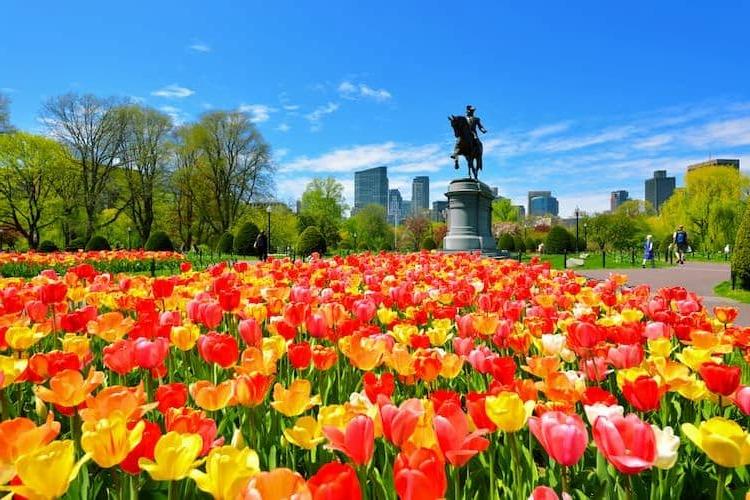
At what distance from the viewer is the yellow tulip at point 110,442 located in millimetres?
1222

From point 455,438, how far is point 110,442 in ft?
2.65

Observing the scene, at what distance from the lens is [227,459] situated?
3.60ft

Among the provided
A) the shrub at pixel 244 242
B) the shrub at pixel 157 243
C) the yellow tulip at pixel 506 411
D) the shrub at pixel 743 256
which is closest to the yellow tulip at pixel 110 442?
the yellow tulip at pixel 506 411

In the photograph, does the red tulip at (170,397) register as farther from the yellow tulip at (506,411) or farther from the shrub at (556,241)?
the shrub at (556,241)

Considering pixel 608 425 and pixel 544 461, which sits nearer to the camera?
pixel 608 425

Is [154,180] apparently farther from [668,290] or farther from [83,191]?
[668,290]

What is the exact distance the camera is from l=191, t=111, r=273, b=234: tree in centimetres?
4606

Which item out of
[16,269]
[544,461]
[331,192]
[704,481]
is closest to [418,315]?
[544,461]

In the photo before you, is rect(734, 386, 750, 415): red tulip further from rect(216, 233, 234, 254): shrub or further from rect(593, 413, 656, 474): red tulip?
rect(216, 233, 234, 254): shrub

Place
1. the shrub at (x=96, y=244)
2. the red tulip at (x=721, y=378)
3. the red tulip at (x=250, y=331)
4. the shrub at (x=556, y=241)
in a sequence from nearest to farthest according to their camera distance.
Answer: the red tulip at (x=721, y=378) → the red tulip at (x=250, y=331) → the shrub at (x=96, y=244) → the shrub at (x=556, y=241)

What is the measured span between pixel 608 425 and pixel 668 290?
3267 millimetres

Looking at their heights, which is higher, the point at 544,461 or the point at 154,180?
the point at 154,180

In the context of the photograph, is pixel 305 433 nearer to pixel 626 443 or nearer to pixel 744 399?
pixel 626 443

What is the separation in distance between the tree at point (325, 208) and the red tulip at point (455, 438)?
63674 mm
